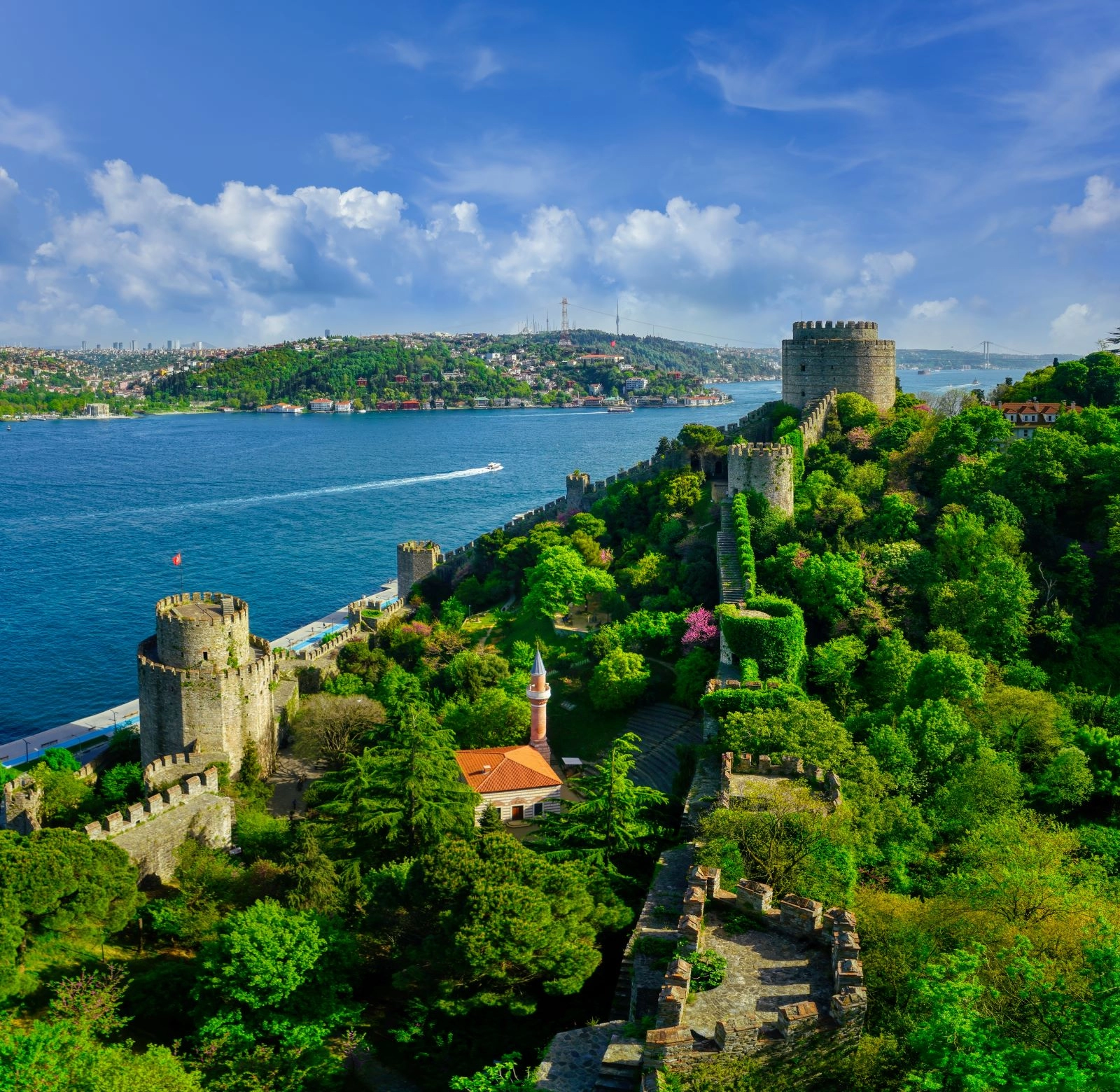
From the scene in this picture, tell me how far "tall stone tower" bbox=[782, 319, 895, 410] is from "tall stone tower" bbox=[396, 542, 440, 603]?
1860 centimetres

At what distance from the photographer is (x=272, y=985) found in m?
15.5

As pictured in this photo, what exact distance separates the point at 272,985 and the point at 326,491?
3092 inches

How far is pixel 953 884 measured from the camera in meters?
14.3

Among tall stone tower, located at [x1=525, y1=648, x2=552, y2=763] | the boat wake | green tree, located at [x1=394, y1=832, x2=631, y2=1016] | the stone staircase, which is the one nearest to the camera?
green tree, located at [x1=394, y1=832, x2=631, y2=1016]

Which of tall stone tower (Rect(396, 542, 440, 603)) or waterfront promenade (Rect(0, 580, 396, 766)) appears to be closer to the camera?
waterfront promenade (Rect(0, 580, 396, 766))

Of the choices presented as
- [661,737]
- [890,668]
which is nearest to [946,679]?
[890,668]

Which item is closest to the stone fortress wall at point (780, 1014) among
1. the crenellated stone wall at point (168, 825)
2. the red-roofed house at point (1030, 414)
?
the crenellated stone wall at point (168, 825)

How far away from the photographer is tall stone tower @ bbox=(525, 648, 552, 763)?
27031mm

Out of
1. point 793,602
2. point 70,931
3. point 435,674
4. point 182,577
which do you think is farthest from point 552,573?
point 182,577

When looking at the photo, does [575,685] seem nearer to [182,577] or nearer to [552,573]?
[552,573]

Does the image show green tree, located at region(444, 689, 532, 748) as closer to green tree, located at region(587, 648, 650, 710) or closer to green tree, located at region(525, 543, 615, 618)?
green tree, located at region(587, 648, 650, 710)

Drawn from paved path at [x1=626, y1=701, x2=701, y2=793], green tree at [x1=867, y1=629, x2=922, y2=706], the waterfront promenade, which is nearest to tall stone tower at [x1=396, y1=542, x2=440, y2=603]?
the waterfront promenade

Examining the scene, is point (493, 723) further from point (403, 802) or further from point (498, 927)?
point (498, 927)

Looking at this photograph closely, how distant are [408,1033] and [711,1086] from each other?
6.85m
